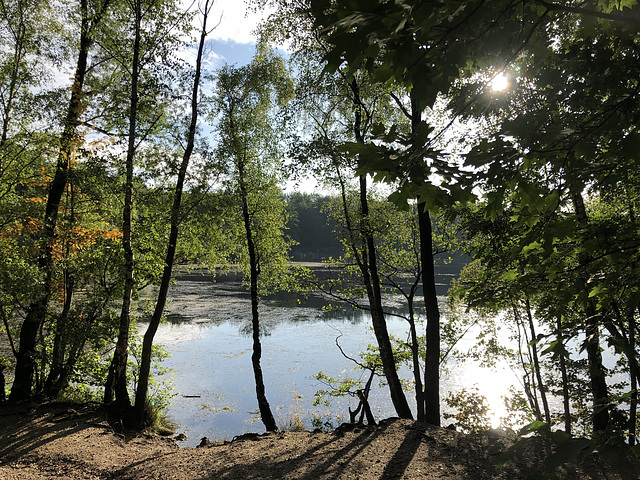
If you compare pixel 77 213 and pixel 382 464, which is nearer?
pixel 382 464

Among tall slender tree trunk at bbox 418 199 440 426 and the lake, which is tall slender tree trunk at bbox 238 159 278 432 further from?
tall slender tree trunk at bbox 418 199 440 426

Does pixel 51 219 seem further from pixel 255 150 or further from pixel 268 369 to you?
pixel 268 369

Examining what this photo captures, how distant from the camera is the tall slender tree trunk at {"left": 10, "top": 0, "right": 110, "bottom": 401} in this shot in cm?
745

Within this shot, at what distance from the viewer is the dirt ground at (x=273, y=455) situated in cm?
448

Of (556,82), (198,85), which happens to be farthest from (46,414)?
(556,82)

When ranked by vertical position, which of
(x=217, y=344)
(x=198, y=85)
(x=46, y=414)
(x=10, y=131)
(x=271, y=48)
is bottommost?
(x=217, y=344)

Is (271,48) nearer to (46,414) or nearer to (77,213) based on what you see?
(77,213)

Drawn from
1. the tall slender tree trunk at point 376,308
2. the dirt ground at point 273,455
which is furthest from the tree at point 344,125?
the dirt ground at point 273,455

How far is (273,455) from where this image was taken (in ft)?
18.0

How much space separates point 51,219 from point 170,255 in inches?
90.3

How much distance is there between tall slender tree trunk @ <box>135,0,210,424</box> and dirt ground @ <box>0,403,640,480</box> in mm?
1017

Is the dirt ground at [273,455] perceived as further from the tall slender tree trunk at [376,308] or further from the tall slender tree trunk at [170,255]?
the tall slender tree trunk at [376,308]

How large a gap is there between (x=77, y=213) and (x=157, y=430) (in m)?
5.26

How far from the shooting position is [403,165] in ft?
5.25
